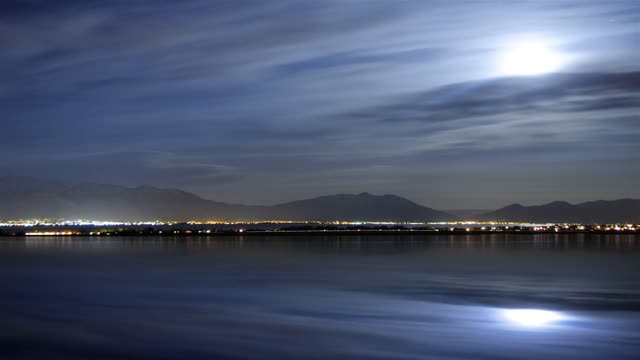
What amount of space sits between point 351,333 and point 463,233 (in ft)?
541

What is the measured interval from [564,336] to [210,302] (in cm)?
1577

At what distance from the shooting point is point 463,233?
7539 inches

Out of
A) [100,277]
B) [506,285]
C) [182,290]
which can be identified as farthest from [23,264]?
[506,285]

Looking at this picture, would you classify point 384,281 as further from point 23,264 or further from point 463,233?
point 463,233

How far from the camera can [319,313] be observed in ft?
114

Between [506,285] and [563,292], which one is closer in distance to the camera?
[563,292]

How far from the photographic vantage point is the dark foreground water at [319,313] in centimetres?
2656

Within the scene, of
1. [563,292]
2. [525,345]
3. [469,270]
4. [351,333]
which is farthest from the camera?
[469,270]

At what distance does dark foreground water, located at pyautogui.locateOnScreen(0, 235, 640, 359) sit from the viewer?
26.6m

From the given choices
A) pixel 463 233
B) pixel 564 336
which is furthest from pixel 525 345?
pixel 463 233

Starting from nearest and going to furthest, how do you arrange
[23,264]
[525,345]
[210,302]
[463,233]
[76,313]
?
[525,345] → [76,313] → [210,302] → [23,264] → [463,233]

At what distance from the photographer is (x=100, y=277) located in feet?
172

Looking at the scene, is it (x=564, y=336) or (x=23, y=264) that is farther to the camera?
(x=23, y=264)

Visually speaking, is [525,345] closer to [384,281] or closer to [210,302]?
[210,302]
